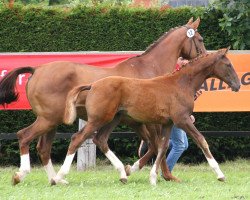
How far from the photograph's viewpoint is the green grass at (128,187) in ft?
30.1

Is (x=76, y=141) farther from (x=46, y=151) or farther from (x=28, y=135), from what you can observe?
(x=46, y=151)

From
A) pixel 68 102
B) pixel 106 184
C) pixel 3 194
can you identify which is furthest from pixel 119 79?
pixel 3 194

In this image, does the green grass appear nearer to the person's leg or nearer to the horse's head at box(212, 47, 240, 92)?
the person's leg

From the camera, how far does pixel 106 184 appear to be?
415 inches

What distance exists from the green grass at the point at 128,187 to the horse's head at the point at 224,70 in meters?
1.37

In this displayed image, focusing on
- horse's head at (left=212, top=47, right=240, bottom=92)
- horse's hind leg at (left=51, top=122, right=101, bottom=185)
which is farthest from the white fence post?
horse's head at (left=212, top=47, right=240, bottom=92)

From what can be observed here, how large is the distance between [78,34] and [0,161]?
2.62 meters

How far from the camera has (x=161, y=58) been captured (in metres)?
11.4

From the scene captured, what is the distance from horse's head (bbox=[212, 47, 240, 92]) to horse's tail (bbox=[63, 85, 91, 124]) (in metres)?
1.79

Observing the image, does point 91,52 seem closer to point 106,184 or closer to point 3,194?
point 106,184

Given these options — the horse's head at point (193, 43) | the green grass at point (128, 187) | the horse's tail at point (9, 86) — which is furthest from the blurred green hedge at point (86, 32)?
the horse's tail at point (9, 86)

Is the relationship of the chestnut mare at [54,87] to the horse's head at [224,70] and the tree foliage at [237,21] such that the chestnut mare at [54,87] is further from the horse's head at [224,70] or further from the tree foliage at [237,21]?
the tree foliage at [237,21]

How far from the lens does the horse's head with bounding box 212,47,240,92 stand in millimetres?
10695

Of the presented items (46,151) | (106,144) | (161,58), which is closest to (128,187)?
(106,144)
